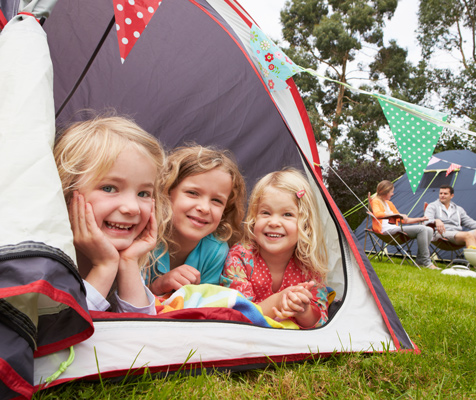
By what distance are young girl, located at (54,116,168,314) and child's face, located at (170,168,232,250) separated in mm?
301

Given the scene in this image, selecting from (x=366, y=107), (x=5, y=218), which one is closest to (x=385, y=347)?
(x=5, y=218)

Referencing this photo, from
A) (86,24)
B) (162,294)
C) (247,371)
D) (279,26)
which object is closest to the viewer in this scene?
(247,371)

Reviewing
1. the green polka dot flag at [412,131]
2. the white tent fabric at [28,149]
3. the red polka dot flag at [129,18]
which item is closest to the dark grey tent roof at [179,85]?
the green polka dot flag at [412,131]

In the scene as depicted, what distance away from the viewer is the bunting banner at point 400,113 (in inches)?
69.1

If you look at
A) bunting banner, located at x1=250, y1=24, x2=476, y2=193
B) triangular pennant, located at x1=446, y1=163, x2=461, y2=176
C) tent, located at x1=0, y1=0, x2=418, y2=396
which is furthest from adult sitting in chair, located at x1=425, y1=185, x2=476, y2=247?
tent, located at x1=0, y1=0, x2=418, y2=396

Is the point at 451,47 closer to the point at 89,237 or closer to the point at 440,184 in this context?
the point at 440,184

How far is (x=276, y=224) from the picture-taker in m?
1.69

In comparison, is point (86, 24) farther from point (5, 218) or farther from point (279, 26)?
point (279, 26)

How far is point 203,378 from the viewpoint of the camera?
94 centimetres

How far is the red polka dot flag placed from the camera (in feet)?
4.42

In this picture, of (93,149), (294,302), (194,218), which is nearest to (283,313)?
(294,302)

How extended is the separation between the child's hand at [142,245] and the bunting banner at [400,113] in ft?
2.80

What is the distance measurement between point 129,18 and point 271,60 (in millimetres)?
633

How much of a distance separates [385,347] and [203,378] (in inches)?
25.0
